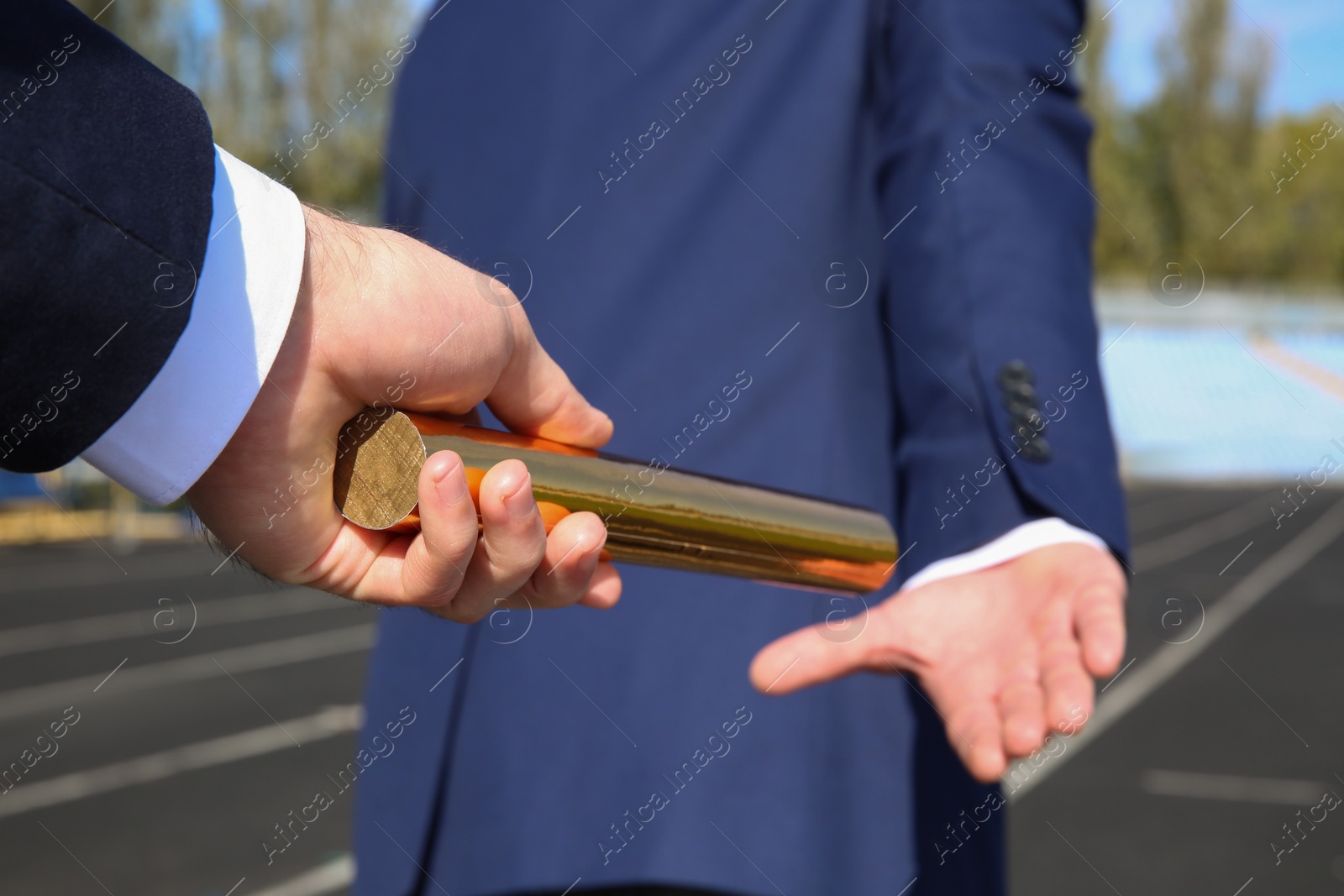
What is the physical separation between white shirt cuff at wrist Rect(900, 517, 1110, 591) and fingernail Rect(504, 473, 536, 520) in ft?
2.69

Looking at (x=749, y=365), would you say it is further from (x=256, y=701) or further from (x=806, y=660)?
(x=256, y=701)

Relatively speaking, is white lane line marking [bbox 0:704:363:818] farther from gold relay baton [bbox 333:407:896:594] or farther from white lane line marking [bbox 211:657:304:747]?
gold relay baton [bbox 333:407:896:594]

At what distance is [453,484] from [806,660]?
673mm

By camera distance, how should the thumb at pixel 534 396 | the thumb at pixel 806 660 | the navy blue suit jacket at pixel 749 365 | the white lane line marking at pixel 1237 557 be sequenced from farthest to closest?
the white lane line marking at pixel 1237 557
the navy blue suit jacket at pixel 749 365
the thumb at pixel 806 660
the thumb at pixel 534 396

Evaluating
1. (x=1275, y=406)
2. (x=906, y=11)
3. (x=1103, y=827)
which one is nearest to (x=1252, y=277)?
(x=1275, y=406)

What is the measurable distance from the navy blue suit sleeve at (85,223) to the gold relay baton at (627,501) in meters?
0.20

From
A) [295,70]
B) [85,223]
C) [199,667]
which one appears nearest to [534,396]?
[85,223]

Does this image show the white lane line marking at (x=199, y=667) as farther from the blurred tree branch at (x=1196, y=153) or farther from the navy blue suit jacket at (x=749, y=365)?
the blurred tree branch at (x=1196, y=153)

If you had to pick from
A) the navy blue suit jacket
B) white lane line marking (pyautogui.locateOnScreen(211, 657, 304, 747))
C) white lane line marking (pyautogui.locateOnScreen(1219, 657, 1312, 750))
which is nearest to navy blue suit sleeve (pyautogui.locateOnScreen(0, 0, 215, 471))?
the navy blue suit jacket

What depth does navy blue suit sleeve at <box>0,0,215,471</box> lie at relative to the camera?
90 cm

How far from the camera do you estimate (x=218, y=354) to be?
1.03m

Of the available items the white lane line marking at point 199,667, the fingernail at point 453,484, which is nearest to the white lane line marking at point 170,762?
the white lane line marking at point 199,667

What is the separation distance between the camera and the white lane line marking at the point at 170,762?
6.32m

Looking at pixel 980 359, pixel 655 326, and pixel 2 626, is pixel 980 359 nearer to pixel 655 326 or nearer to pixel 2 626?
pixel 655 326
